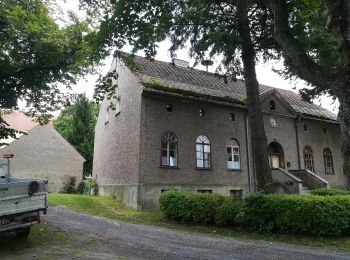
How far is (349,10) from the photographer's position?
A: 6371 millimetres

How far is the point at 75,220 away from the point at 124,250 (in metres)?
5.92

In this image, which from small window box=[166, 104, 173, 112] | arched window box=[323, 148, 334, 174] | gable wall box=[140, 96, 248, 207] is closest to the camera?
gable wall box=[140, 96, 248, 207]

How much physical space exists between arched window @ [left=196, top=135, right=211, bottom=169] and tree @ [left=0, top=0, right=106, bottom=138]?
832 centimetres

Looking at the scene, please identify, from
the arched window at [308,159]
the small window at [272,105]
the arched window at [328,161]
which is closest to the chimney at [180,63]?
the small window at [272,105]

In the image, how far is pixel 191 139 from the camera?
2097 cm

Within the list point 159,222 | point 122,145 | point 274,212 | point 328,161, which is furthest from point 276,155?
point 274,212

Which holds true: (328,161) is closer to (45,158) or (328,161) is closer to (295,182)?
(295,182)

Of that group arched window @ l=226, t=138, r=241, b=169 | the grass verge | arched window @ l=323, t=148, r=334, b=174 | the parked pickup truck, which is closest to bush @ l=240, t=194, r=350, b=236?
the grass verge

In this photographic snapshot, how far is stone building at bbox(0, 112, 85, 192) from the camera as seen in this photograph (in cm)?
3253

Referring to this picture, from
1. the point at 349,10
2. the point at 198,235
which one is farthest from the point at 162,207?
the point at 349,10

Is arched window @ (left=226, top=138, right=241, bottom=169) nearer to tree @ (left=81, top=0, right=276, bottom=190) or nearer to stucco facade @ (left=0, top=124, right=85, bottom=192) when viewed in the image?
tree @ (left=81, top=0, right=276, bottom=190)

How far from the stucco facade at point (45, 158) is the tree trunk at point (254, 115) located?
75.3ft

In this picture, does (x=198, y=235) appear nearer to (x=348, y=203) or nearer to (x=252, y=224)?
(x=252, y=224)

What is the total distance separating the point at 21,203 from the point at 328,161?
83.3ft
